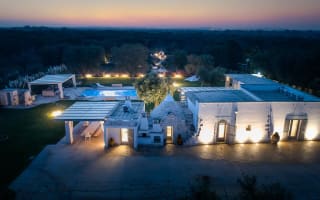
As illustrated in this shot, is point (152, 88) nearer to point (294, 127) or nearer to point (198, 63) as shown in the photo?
point (294, 127)

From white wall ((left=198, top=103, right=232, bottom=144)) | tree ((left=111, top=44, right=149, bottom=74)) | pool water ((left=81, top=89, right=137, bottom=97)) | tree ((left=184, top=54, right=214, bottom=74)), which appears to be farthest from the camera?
tree ((left=111, top=44, right=149, bottom=74))

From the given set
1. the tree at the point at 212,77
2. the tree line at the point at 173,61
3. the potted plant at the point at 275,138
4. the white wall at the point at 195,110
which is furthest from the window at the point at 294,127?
the tree at the point at 212,77

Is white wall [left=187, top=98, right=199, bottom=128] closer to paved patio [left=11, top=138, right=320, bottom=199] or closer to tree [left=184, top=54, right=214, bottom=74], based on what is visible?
paved patio [left=11, top=138, right=320, bottom=199]

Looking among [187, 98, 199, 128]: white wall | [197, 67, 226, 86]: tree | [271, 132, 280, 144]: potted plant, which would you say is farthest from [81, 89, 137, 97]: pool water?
[271, 132, 280, 144]: potted plant

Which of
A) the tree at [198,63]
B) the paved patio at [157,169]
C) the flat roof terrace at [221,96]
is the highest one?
the tree at [198,63]

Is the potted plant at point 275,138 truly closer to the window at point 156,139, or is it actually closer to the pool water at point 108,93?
the window at point 156,139

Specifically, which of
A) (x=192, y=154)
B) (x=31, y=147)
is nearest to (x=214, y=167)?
(x=192, y=154)
